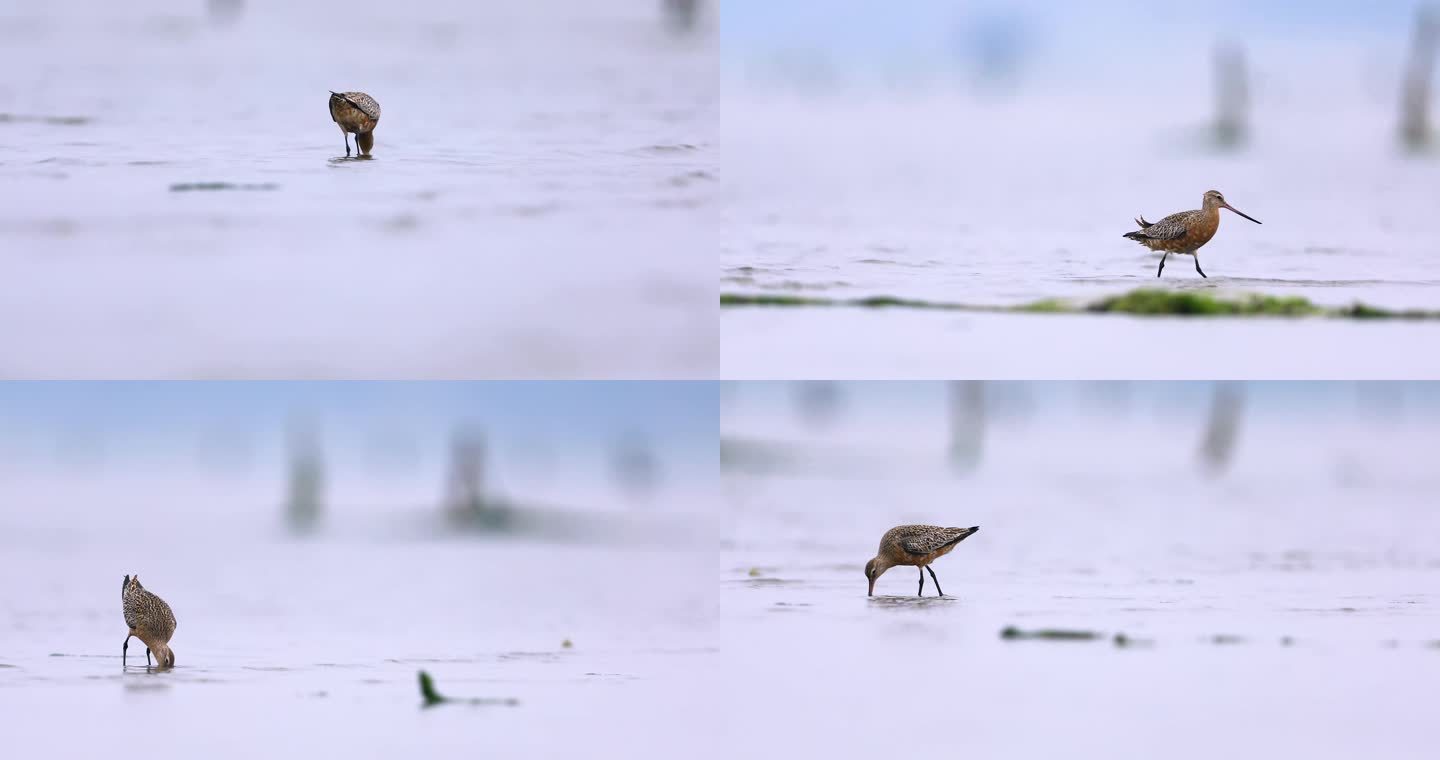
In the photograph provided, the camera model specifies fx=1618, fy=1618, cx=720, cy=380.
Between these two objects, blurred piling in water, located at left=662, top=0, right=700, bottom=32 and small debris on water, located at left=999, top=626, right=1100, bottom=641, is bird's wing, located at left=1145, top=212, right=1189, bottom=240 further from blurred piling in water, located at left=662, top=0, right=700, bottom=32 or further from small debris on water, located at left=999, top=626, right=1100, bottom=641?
blurred piling in water, located at left=662, top=0, right=700, bottom=32

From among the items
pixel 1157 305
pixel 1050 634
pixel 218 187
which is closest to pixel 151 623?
pixel 218 187

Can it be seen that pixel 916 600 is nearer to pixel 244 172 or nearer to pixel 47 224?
pixel 244 172

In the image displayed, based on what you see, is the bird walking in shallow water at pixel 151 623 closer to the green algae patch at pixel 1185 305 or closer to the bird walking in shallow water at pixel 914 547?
the bird walking in shallow water at pixel 914 547

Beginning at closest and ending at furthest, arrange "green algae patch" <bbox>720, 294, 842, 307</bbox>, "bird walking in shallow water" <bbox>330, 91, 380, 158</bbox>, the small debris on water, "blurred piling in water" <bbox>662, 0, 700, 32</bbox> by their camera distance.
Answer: the small debris on water, "green algae patch" <bbox>720, 294, 842, 307</bbox>, "bird walking in shallow water" <bbox>330, 91, 380, 158</bbox>, "blurred piling in water" <bbox>662, 0, 700, 32</bbox>

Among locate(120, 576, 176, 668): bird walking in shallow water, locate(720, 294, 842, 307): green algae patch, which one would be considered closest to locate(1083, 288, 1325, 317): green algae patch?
locate(720, 294, 842, 307): green algae patch

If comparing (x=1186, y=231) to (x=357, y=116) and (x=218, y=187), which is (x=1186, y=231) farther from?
(x=218, y=187)

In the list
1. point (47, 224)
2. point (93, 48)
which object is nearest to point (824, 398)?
point (47, 224)

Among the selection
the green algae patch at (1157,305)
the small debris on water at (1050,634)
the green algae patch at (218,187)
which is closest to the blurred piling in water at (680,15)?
the green algae patch at (1157,305)
